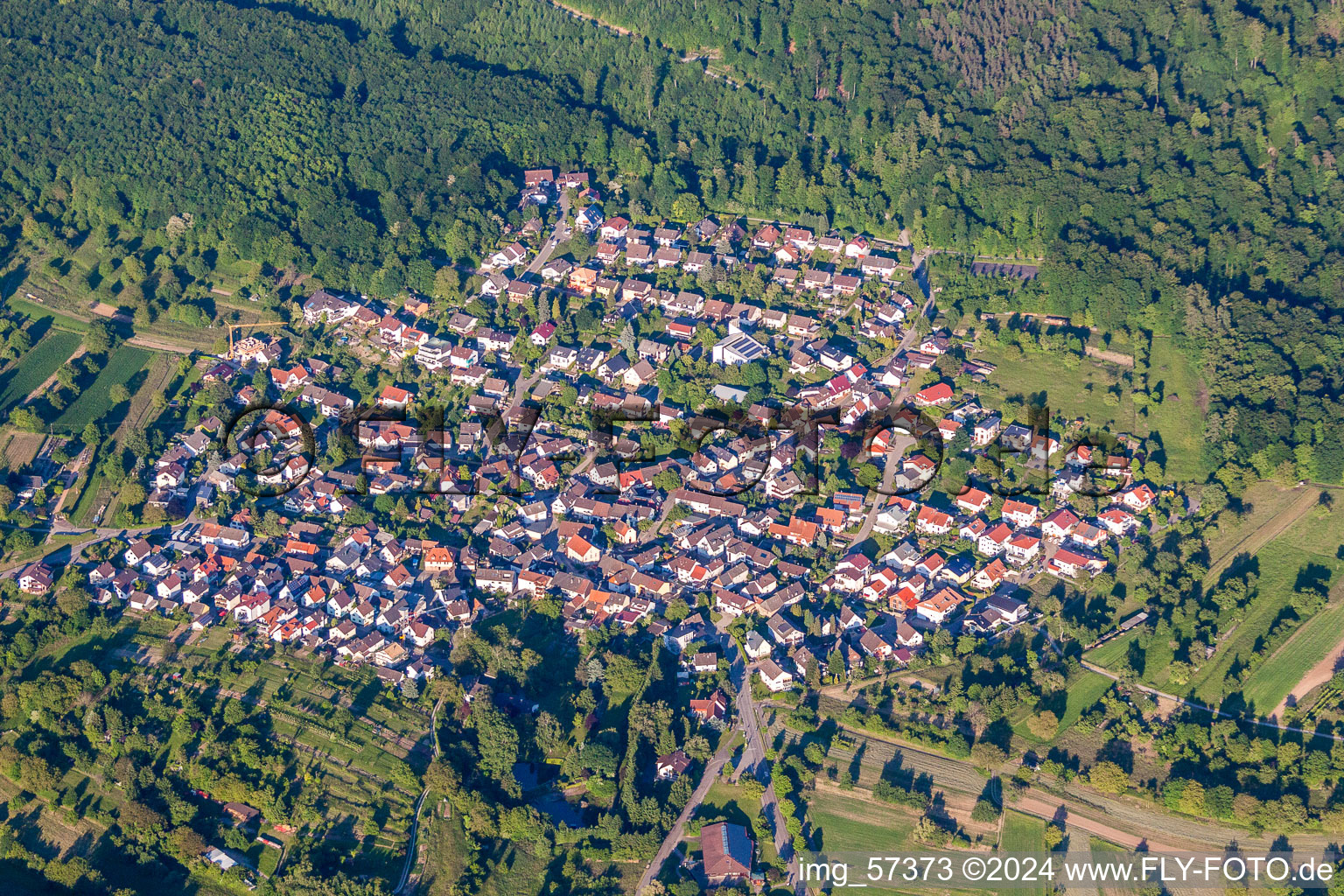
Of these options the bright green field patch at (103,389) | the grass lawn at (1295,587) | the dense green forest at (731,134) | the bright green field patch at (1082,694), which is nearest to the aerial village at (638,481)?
the bright green field patch at (1082,694)

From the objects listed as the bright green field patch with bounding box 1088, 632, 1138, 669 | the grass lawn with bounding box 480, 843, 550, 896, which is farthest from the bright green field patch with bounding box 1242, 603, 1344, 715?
the grass lawn with bounding box 480, 843, 550, 896

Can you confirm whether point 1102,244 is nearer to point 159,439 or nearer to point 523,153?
point 523,153

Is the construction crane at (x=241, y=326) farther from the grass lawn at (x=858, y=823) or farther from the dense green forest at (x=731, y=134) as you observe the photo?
the grass lawn at (x=858, y=823)

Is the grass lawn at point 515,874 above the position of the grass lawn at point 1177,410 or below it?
below

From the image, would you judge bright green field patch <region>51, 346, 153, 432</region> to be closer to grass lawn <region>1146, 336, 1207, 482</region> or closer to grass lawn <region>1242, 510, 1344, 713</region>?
grass lawn <region>1146, 336, 1207, 482</region>

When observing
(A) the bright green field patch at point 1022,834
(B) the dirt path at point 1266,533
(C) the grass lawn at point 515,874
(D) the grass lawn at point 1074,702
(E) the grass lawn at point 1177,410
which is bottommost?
(C) the grass lawn at point 515,874

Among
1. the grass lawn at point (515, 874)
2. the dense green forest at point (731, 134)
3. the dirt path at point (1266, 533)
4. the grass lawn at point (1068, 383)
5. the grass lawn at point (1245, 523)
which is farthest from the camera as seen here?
the dense green forest at point (731, 134)
